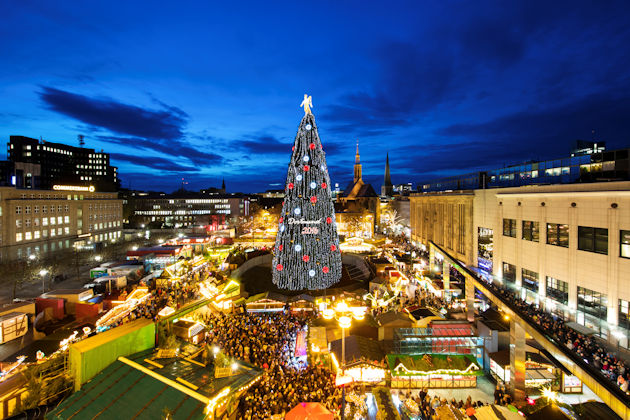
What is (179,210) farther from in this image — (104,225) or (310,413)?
(310,413)

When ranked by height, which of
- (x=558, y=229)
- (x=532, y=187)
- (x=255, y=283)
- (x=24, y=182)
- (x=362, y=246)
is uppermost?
(x=24, y=182)

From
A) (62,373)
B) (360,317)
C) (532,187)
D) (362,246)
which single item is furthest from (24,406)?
(362,246)

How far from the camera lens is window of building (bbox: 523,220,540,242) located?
19234mm

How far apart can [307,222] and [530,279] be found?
54.3ft

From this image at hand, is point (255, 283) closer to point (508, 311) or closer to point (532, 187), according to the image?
point (508, 311)

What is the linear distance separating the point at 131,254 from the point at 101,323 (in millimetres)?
19791

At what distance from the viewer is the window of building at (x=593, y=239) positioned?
48.2 ft

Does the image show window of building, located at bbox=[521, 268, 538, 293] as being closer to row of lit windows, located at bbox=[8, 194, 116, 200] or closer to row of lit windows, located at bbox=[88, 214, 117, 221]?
row of lit windows, located at bbox=[8, 194, 116, 200]

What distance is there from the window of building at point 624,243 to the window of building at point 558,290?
3749mm

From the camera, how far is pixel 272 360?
14289 mm

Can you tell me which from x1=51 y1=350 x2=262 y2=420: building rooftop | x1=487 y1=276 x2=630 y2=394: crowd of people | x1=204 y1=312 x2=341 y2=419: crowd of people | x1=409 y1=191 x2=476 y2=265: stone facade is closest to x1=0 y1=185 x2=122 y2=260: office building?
x1=204 y1=312 x2=341 y2=419: crowd of people

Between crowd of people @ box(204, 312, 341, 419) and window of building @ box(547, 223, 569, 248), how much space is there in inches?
638

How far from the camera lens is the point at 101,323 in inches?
677

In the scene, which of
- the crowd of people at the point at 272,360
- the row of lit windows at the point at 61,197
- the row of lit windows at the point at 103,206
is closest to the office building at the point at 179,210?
the row of lit windows at the point at 103,206
